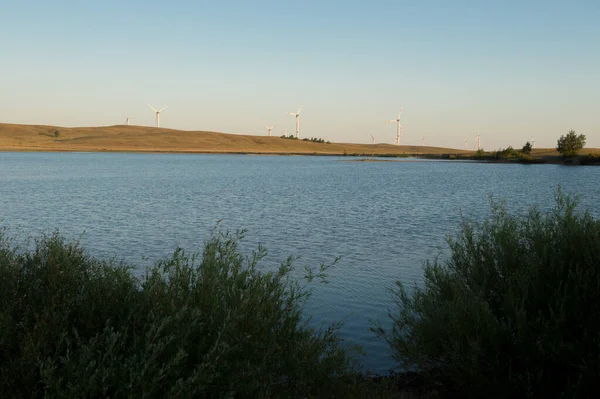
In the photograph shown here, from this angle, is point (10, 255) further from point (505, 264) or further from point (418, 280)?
point (418, 280)

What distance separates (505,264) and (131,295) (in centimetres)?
588

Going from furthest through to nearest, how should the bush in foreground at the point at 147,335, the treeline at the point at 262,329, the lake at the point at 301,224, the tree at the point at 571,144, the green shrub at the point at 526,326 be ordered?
the tree at the point at 571,144
the lake at the point at 301,224
the green shrub at the point at 526,326
the treeline at the point at 262,329
the bush in foreground at the point at 147,335

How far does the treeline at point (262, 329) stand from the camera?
5.58 m

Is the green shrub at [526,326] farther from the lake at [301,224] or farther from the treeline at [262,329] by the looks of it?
the lake at [301,224]

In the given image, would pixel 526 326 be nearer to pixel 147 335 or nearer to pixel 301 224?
pixel 147 335

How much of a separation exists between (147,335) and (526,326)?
5.11 m

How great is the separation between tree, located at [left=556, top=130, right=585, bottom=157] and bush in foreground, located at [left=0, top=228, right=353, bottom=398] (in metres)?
143

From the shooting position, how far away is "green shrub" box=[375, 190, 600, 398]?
25.0 feet

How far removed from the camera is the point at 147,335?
18.0 ft

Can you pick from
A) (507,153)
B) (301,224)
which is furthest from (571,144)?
(301,224)

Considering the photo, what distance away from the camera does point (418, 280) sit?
17.5 metres

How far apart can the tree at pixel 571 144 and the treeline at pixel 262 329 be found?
13917cm

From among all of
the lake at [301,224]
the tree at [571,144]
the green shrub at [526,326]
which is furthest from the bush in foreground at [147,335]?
the tree at [571,144]

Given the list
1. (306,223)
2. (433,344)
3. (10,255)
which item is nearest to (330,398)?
(433,344)
